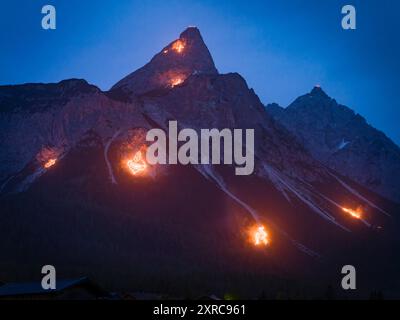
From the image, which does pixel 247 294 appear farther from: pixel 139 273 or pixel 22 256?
pixel 22 256
